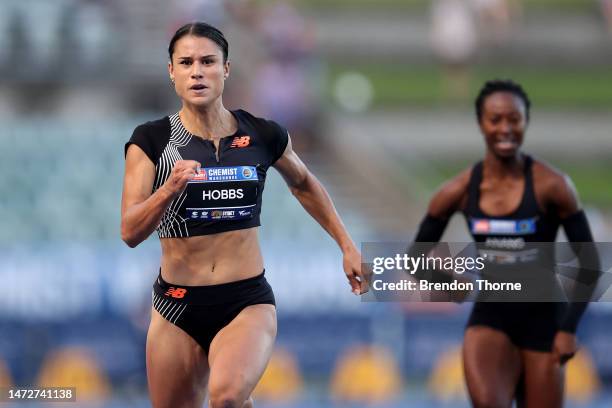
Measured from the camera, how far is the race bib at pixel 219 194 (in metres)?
6.54

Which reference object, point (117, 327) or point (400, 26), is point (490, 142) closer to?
point (117, 327)

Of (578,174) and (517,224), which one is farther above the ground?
(578,174)

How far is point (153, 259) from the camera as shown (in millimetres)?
14477

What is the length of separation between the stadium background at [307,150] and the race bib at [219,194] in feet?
23.8

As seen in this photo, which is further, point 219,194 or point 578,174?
point 578,174

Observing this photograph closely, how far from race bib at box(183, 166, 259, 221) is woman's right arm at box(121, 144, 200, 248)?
0.24 metres

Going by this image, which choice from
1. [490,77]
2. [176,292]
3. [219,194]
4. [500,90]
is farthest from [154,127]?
[490,77]

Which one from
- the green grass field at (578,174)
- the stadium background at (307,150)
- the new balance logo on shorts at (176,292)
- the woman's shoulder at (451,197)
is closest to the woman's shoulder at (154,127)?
the new balance logo on shorts at (176,292)

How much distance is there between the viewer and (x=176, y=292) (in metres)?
6.72

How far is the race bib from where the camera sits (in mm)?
6539

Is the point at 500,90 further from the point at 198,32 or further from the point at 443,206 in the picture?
the point at 198,32

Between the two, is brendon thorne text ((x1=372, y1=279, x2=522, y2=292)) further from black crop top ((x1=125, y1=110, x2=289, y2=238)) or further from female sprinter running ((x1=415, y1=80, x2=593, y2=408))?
black crop top ((x1=125, y1=110, x2=289, y2=238))

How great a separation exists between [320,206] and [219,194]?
827mm

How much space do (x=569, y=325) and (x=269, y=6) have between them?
570 inches
